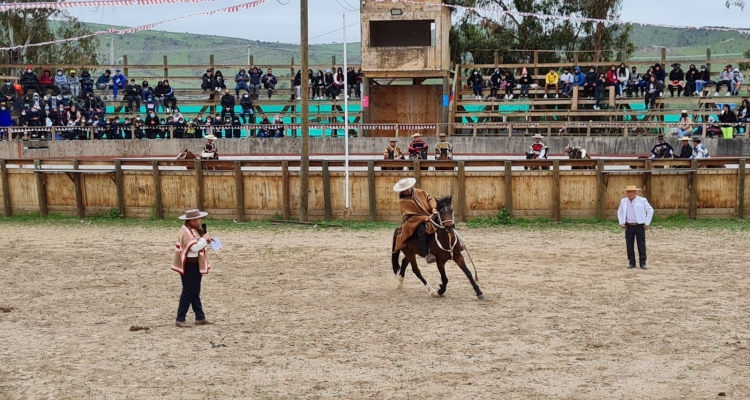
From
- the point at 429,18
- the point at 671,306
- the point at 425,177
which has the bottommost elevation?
the point at 671,306

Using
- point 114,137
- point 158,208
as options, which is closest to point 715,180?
point 158,208

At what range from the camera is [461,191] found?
21.7m

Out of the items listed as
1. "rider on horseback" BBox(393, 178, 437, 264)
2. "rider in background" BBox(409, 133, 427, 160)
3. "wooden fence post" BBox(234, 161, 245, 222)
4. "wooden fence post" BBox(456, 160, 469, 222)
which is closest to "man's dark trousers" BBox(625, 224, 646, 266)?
"rider on horseback" BBox(393, 178, 437, 264)

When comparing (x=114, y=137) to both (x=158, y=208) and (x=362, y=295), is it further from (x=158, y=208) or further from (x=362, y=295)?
(x=362, y=295)

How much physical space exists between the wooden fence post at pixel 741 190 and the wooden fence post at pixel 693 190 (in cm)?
101

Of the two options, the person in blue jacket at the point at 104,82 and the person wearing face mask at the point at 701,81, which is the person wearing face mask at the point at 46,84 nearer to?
the person in blue jacket at the point at 104,82

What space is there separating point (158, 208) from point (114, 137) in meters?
13.2

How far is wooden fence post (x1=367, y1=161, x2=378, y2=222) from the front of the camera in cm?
2180

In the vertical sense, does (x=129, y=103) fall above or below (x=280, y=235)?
above

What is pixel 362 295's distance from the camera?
14203 mm

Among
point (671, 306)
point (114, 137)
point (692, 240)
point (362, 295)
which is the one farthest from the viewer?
point (114, 137)

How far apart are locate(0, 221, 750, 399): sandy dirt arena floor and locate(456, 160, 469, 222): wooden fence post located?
2.80m

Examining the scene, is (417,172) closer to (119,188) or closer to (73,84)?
(119,188)

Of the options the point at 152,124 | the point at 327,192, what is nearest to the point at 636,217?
the point at 327,192
